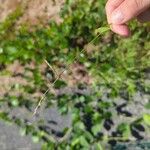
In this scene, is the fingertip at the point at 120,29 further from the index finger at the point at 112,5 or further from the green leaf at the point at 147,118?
the green leaf at the point at 147,118

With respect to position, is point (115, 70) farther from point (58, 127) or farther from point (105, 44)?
point (58, 127)

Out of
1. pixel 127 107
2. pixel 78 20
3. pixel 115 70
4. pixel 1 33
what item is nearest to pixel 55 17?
pixel 78 20

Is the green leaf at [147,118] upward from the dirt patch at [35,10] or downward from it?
downward

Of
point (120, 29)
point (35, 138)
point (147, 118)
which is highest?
point (120, 29)

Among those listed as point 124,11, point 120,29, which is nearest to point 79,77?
point 120,29

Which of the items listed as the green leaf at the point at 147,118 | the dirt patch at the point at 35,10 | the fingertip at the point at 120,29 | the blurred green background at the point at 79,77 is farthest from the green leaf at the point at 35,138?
the fingertip at the point at 120,29

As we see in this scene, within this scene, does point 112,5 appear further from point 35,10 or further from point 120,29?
point 35,10
